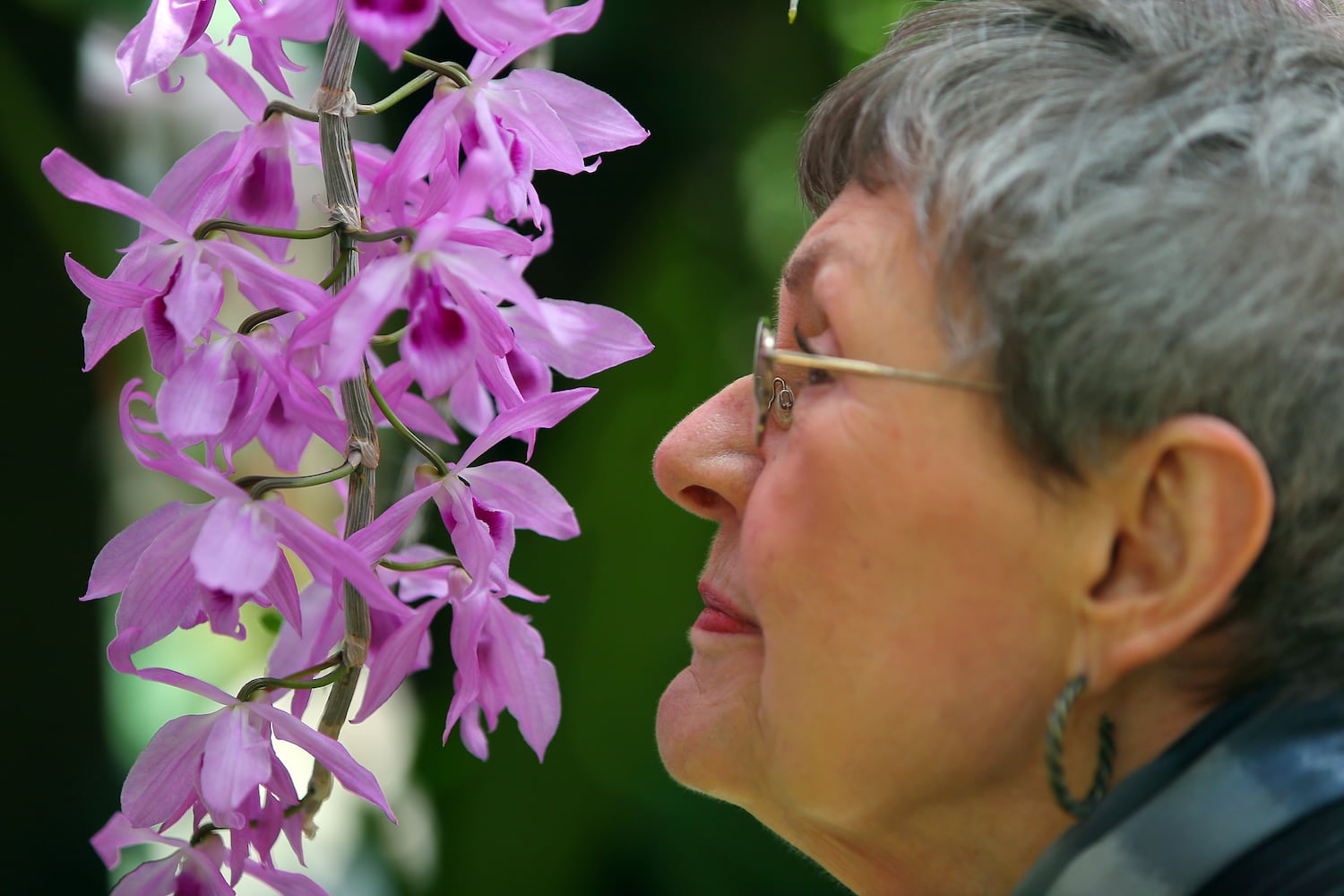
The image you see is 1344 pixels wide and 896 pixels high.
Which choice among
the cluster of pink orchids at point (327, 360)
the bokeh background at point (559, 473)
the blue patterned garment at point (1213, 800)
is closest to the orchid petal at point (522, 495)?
the cluster of pink orchids at point (327, 360)

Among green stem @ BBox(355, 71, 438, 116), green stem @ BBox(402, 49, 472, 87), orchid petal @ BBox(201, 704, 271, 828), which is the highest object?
green stem @ BBox(402, 49, 472, 87)

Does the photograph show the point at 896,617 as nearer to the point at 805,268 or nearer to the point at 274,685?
the point at 805,268

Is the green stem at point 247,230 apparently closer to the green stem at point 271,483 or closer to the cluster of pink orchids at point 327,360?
the cluster of pink orchids at point 327,360

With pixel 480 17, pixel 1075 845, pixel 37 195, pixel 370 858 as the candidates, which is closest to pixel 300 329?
pixel 480 17

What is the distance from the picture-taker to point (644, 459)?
5.24 ft

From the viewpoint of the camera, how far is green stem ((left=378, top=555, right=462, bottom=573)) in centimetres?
67

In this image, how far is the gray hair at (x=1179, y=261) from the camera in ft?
2.01

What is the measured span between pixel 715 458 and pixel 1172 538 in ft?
0.93

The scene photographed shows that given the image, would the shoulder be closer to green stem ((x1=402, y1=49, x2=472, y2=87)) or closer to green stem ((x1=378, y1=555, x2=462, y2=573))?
green stem ((x1=378, y1=555, x2=462, y2=573))

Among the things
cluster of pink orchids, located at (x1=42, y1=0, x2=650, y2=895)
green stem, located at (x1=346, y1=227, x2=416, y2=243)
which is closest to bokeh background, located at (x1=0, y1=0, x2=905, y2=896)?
cluster of pink orchids, located at (x1=42, y1=0, x2=650, y2=895)

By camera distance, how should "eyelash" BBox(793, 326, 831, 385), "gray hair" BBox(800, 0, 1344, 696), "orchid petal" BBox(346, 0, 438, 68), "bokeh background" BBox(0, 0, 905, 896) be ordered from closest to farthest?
1. "orchid petal" BBox(346, 0, 438, 68)
2. "gray hair" BBox(800, 0, 1344, 696)
3. "eyelash" BBox(793, 326, 831, 385)
4. "bokeh background" BBox(0, 0, 905, 896)

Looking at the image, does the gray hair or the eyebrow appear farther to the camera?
the eyebrow

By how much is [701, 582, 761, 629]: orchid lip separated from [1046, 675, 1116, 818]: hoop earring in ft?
0.64

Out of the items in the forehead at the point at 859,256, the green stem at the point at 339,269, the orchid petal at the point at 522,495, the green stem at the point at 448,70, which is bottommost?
the orchid petal at the point at 522,495
